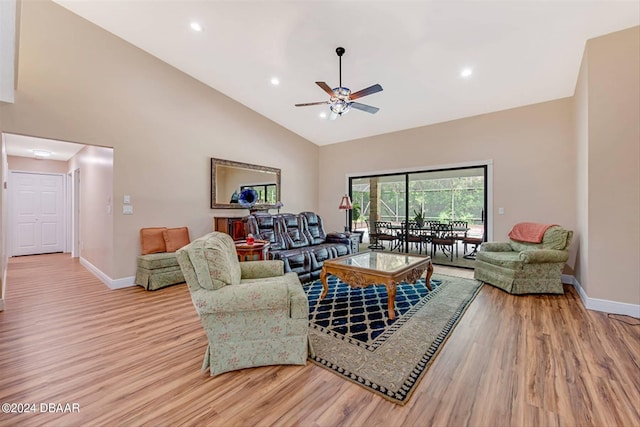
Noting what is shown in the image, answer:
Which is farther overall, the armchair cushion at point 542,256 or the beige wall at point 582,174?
the armchair cushion at point 542,256

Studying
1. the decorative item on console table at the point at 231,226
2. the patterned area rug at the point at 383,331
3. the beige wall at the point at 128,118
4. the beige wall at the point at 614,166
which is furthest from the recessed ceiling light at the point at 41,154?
the beige wall at the point at 614,166

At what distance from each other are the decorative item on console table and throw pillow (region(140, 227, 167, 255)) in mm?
965

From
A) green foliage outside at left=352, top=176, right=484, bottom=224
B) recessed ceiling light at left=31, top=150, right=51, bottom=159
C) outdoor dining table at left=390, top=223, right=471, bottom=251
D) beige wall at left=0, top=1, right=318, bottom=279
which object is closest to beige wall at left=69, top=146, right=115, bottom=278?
beige wall at left=0, top=1, right=318, bottom=279

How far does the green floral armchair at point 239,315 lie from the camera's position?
6.26 feet

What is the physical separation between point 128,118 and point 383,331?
15.3 ft

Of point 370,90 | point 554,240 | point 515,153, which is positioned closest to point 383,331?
point 370,90

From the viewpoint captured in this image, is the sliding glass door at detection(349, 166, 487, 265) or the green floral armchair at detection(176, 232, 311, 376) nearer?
the green floral armchair at detection(176, 232, 311, 376)

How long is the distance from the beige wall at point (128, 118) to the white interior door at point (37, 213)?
2.83 meters

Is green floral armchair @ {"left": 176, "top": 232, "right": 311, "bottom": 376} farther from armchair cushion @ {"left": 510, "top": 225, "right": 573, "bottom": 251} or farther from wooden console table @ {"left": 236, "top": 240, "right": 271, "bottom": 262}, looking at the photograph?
armchair cushion @ {"left": 510, "top": 225, "right": 573, "bottom": 251}

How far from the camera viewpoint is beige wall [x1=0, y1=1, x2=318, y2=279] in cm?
337

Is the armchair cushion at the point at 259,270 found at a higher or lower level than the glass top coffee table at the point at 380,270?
higher

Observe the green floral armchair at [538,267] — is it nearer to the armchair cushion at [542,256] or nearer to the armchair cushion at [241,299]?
the armchair cushion at [542,256]

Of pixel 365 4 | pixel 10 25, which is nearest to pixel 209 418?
pixel 10 25

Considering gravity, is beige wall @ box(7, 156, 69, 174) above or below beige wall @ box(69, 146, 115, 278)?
above
